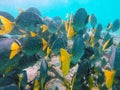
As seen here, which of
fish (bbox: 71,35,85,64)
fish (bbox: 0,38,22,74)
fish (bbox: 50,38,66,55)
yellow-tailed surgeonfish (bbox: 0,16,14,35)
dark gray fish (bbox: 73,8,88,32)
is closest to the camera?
fish (bbox: 0,38,22,74)

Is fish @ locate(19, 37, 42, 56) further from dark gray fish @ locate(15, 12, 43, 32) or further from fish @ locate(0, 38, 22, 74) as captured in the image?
dark gray fish @ locate(15, 12, 43, 32)

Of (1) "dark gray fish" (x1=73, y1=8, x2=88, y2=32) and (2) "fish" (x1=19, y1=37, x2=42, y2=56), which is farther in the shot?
(1) "dark gray fish" (x1=73, y1=8, x2=88, y2=32)

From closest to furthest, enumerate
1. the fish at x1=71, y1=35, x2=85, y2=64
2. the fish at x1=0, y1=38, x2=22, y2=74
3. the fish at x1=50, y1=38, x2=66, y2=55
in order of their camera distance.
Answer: the fish at x1=0, y1=38, x2=22, y2=74 → the fish at x1=71, y1=35, x2=85, y2=64 → the fish at x1=50, y1=38, x2=66, y2=55

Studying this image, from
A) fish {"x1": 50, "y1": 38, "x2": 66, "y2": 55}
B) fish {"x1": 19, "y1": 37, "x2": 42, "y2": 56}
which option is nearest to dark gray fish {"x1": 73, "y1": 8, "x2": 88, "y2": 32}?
fish {"x1": 50, "y1": 38, "x2": 66, "y2": 55}

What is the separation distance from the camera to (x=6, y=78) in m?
2.99

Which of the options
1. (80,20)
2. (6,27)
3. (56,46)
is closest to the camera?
(56,46)

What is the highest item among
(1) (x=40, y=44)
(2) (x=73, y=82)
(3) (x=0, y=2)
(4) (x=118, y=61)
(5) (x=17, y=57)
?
(3) (x=0, y=2)

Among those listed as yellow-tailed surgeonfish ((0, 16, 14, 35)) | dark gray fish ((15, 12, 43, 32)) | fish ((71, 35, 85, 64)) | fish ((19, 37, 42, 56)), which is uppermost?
dark gray fish ((15, 12, 43, 32))

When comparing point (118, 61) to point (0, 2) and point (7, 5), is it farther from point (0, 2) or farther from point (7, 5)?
point (7, 5)

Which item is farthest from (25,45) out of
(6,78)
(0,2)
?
(0,2)

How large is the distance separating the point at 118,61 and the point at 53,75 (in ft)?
3.33

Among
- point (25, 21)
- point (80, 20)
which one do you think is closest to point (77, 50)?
point (80, 20)

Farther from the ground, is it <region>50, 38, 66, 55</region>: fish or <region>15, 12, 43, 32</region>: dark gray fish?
<region>15, 12, 43, 32</region>: dark gray fish

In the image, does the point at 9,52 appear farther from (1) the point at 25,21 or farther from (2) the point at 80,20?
(2) the point at 80,20
